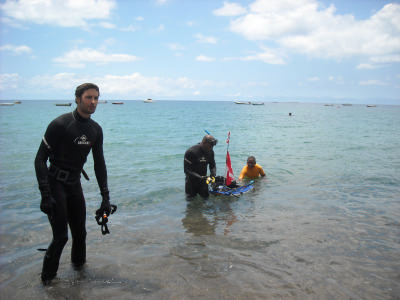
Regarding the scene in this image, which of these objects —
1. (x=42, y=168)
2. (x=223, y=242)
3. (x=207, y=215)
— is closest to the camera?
(x=42, y=168)

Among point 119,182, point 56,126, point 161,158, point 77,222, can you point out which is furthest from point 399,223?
point 161,158

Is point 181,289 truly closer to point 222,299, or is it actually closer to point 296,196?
point 222,299

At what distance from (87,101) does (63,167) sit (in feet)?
2.84

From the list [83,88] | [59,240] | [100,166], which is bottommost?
[59,240]

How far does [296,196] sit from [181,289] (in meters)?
6.00

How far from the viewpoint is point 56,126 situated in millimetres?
3557

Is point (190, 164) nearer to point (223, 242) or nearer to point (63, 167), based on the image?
point (223, 242)

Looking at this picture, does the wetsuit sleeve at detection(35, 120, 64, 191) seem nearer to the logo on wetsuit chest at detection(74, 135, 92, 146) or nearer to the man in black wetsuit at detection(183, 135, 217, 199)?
the logo on wetsuit chest at detection(74, 135, 92, 146)

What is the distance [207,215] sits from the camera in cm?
750

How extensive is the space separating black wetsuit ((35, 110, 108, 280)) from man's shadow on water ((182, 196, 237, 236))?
2.99 metres

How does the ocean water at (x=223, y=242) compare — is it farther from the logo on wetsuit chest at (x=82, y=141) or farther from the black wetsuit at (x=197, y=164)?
the logo on wetsuit chest at (x=82, y=141)

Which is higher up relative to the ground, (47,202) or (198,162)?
A: (47,202)

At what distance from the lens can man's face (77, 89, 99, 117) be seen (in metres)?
3.72

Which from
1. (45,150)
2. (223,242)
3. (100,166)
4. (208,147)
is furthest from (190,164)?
(45,150)
